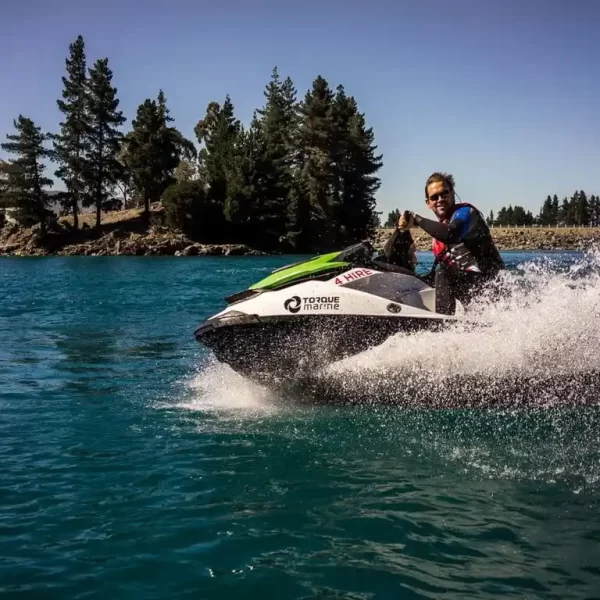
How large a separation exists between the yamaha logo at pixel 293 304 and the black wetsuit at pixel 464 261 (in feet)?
4.02

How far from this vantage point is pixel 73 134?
63844 mm

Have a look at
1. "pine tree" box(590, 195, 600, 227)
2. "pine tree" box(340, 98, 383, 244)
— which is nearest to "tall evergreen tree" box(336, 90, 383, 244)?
"pine tree" box(340, 98, 383, 244)

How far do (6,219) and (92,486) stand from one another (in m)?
64.5

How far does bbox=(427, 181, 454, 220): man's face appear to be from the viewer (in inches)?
240

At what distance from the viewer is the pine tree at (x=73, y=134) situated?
62.6 meters

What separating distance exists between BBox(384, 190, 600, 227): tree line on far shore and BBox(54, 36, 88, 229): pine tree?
81563mm

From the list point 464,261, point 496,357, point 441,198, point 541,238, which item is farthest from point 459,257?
point 541,238

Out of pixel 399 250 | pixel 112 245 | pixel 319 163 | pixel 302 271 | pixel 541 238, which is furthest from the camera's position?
pixel 541 238

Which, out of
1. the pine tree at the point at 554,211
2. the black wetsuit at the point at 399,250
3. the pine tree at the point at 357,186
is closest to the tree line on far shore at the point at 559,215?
the pine tree at the point at 554,211

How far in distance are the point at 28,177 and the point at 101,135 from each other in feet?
26.6

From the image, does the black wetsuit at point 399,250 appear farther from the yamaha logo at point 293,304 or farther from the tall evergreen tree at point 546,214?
the tall evergreen tree at point 546,214

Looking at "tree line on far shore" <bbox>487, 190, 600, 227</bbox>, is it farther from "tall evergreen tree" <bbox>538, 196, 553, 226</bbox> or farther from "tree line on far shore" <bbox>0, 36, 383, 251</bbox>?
"tree line on far shore" <bbox>0, 36, 383, 251</bbox>

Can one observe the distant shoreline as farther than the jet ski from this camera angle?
Yes

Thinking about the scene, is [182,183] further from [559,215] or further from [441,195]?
[559,215]
